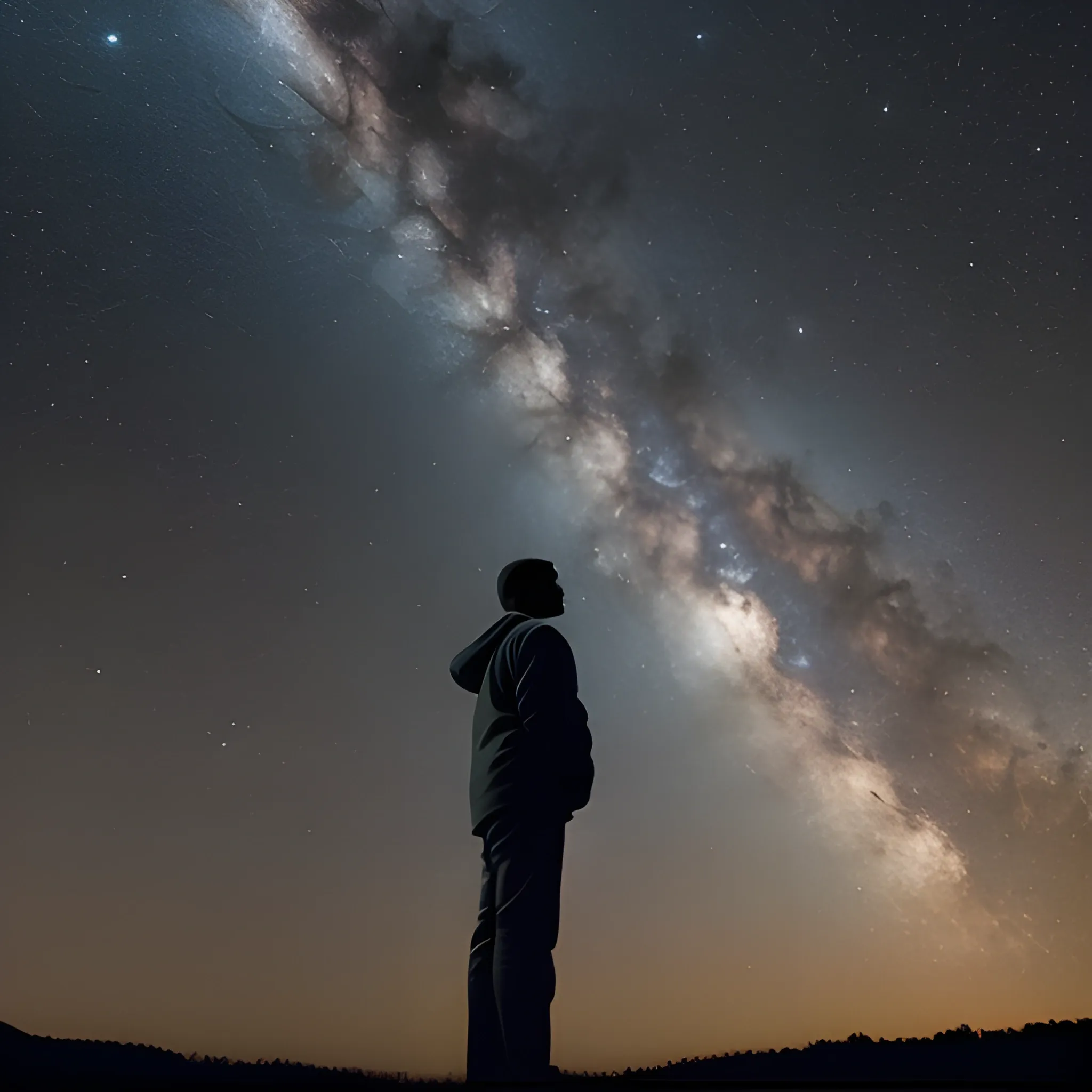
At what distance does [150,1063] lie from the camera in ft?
24.4

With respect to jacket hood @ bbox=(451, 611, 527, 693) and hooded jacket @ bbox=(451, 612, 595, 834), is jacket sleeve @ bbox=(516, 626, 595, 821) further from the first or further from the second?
jacket hood @ bbox=(451, 611, 527, 693)

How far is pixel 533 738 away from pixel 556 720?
0.17 metres

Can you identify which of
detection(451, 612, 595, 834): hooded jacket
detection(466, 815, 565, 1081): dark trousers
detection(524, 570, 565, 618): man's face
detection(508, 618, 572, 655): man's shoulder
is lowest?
detection(466, 815, 565, 1081): dark trousers

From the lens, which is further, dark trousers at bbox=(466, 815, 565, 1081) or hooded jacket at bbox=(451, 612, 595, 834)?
hooded jacket at bbox=(451, 612, 595, 834)

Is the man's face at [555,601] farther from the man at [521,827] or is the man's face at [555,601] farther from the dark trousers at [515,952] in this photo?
the dark trousers at [515,952]

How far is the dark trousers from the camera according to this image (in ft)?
13.9

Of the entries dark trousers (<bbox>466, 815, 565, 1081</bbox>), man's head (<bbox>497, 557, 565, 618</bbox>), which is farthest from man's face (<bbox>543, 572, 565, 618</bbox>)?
dark trousers (<bbox>466, 815, 565, 1081</bbox>)

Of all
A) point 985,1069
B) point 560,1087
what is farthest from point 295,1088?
point 985,1069

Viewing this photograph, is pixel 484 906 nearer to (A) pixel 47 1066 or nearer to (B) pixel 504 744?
(B) pixel 504 744

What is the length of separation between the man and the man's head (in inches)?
5.8

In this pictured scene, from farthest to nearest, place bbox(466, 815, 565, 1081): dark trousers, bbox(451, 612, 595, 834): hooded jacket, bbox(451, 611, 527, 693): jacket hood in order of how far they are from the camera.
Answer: bbox(451, 611, 527, 693): jacket hood
bbox(451, 612, 595, 834): hooded jacket
bbox(466, 815, 565, 1081): dark trousers

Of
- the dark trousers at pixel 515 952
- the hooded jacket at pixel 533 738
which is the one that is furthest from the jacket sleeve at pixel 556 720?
the dark trousers at pixel 515 952

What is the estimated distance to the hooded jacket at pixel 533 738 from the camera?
4.84 m

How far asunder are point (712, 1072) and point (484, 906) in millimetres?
2805
